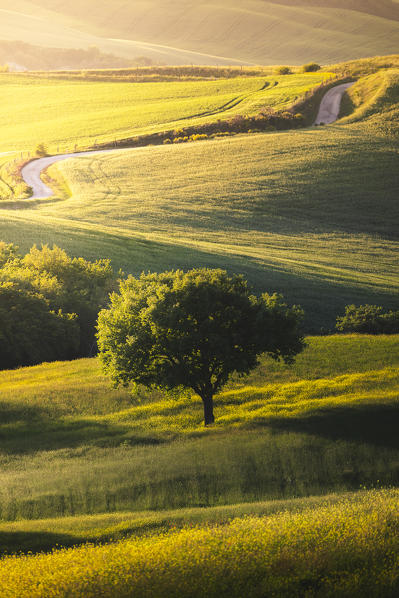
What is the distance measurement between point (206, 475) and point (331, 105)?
99.1m

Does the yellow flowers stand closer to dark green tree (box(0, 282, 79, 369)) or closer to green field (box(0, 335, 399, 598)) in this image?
green field (box(0, 335, 399, 598))

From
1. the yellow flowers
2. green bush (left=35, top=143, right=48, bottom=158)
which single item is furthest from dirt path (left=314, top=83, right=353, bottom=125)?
the yellow flowers

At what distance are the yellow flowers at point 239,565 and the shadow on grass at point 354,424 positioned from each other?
843cm

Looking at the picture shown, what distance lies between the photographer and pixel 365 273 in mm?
52000

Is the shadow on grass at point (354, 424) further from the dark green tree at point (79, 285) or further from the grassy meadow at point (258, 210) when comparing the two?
the dark green tree at point (79, 285)

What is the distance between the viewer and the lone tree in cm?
2508

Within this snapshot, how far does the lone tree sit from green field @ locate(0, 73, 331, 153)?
84.1 meters

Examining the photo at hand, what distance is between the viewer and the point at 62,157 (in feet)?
321

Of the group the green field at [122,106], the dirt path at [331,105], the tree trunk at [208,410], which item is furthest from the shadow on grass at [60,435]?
the dirt path at [331,105]

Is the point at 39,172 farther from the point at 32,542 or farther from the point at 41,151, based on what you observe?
the point at 32,542

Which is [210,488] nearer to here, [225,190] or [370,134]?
[225,190]

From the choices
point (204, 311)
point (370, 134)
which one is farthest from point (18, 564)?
point (370, 134)

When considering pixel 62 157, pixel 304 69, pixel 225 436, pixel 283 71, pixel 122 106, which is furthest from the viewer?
pixel 283 71

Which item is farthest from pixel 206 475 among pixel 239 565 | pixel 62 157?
pixel 62 157
